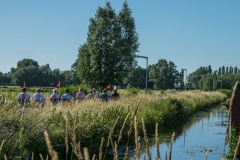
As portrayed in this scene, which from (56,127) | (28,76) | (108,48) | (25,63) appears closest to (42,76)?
(28,76)

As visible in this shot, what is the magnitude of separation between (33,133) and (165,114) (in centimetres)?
1348

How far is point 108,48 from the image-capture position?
3688cm

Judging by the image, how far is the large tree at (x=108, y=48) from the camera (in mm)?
37094

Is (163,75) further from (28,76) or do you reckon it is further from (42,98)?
(42,98)

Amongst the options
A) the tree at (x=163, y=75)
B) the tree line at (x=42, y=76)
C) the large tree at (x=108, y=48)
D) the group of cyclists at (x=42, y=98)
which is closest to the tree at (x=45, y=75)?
the tree line at (x=42, y=76)

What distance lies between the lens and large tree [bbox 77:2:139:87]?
3709cm

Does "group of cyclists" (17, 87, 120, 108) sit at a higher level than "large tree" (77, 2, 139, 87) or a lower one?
lower

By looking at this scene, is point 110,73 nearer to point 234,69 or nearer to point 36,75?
point 36,75

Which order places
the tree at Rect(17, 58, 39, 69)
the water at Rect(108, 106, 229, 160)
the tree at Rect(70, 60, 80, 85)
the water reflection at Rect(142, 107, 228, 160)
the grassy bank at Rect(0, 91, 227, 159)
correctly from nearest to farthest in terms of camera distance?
the grassy bank at Rect(0, 91, 227, 159) < the water at Rect(108, 106, 229, 160) < the water reflection at Rect(142, 107, 228, 160) < the tree at Rect(70, 60, 80, 85) < the tree at Rect(17, 58, 39, 69)

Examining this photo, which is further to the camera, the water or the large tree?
the large tree

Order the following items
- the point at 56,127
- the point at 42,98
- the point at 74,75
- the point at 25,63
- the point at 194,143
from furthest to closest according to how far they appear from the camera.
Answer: the point at 25,63 → the point at 74,75 → the point at 194,143 → the point at 42,98 → the point at 56,127

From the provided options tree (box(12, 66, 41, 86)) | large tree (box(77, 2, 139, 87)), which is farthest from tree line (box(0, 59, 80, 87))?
large tree (box(77, 2, 139, 87))

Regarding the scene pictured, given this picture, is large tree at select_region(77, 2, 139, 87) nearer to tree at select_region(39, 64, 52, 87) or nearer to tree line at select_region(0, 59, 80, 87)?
tree line at select_region(0, 59, 80, 87)

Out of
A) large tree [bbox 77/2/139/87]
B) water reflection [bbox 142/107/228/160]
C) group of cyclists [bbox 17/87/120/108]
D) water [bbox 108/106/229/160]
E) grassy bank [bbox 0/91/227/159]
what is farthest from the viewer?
large tree [bbox 77/2/139/87]
